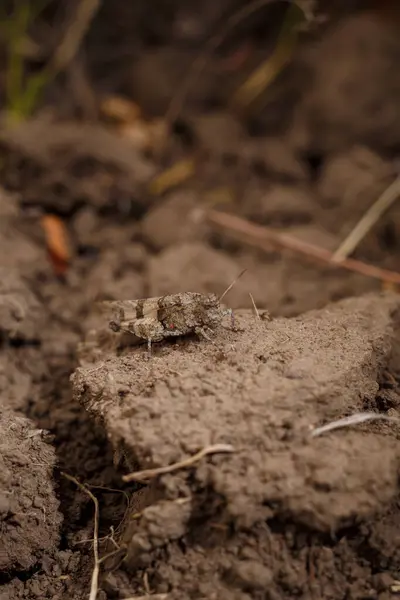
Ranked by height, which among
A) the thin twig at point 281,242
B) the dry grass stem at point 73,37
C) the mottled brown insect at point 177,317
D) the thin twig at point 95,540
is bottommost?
the thin twig at point 95,540

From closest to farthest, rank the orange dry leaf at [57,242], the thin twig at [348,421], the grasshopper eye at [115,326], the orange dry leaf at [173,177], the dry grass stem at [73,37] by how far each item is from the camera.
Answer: the thin twig at [348,421]
the grasshopper eye at [115,326]
the orange dry leaf at [57,242]
the orange dry leaf at [173,177]
the dry grass stem at [73,37]

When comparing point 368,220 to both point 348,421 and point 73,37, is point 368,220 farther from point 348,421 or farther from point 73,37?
point 73,37

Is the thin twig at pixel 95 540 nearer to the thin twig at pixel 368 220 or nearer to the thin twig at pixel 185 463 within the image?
the thin twig at pixel 185 463

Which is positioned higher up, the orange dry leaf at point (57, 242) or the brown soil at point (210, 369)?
the brown soil at point (210, 369)

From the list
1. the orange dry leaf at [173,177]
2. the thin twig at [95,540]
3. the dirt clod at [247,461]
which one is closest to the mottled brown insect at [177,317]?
the dirt clod at [247,461]

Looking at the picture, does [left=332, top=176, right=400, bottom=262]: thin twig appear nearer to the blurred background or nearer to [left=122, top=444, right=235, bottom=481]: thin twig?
the blurred background

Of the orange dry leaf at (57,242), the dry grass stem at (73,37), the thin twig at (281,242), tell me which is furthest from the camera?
the dry grass stem at (73,37)

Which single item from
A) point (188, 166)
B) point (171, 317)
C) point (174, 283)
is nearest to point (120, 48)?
point (188, 166)
